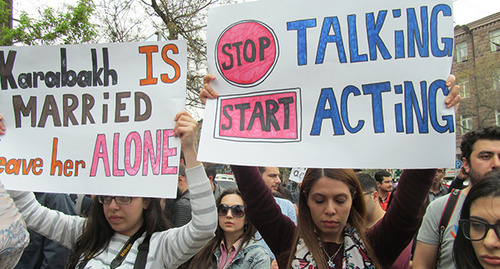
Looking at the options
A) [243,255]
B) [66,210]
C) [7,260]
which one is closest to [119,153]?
[7,260]

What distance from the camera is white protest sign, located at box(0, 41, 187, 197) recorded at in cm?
197

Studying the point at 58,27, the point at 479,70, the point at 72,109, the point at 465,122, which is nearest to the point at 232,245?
the point at 72,109

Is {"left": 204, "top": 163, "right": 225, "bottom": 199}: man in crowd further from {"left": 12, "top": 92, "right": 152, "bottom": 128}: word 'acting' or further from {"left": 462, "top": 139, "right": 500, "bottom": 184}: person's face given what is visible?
{"left": 462, "top": 139, "right": 500, "bottom": 184}: person's face

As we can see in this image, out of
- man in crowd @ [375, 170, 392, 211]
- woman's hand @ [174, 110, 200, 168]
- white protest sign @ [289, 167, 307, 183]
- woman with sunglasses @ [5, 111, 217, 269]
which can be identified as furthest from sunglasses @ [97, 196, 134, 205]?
man in crowd @ [375, 170, 392, 211]

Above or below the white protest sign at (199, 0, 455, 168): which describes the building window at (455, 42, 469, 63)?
above

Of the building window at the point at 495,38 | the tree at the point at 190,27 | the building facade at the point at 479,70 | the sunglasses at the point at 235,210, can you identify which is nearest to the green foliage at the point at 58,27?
the tree at the point at 190,27

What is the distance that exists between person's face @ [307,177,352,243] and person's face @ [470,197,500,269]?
0.54 meters

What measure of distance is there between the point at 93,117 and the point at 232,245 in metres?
1.42

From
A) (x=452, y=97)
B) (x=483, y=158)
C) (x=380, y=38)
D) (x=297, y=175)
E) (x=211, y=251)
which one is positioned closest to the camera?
(x=452, y=97)

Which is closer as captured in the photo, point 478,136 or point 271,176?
point 478,136

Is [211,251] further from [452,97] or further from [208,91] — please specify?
[452,97]

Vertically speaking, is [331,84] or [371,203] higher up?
[331,84]

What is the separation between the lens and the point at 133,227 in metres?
2.07

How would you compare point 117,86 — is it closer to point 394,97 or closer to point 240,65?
point 240,65
